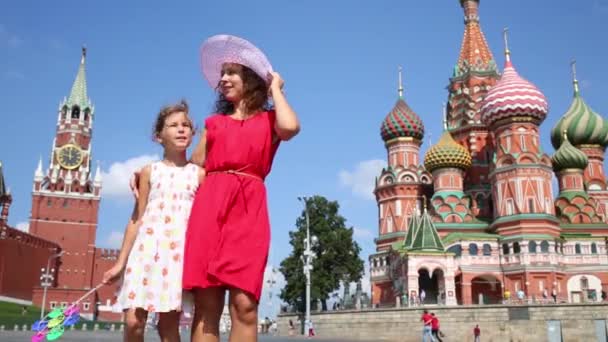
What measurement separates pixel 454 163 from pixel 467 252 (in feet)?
24.9

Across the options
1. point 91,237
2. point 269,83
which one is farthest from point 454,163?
point 91,237

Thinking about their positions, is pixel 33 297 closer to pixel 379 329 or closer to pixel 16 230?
pixel 16 230

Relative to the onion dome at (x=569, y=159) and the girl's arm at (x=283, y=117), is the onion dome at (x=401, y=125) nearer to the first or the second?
the onion dome at (x=569, y=159)

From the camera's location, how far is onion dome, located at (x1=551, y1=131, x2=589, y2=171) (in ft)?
145

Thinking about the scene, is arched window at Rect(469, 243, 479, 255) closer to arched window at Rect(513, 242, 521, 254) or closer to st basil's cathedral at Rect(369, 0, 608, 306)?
st basil's cathedral at Rect(369, 0, 608, 306)

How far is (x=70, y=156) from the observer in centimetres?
8250

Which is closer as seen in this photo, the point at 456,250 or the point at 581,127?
the point at 456,250

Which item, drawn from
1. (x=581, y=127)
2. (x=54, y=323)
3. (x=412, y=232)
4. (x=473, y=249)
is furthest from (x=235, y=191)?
(x=581, y=127)

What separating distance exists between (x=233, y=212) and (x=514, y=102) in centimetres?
4034

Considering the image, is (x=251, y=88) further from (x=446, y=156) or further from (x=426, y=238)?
(x=446, y=156)

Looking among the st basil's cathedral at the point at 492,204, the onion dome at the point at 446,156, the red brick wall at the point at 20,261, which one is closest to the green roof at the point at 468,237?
the st basil's cathedral at the point at 492,204

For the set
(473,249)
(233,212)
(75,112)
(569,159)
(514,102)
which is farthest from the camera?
(75,112)

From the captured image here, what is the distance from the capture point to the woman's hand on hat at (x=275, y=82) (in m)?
3.94

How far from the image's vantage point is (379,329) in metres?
29.2
